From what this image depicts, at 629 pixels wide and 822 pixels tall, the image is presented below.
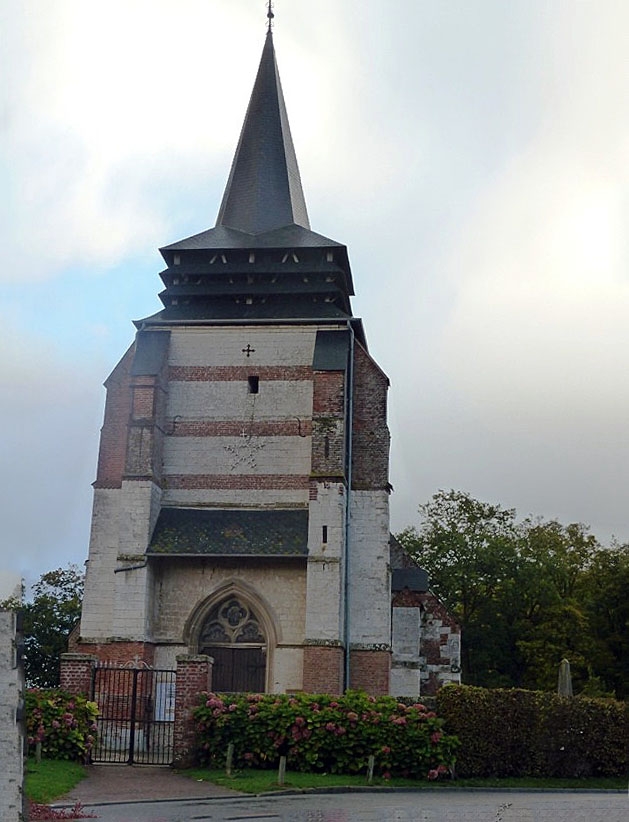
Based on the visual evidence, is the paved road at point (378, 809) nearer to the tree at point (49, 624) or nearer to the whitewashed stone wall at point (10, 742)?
the whitewashed stone wall at point (10, 742)

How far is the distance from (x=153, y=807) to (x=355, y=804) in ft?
9.13

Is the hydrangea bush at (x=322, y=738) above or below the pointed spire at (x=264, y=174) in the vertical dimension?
below

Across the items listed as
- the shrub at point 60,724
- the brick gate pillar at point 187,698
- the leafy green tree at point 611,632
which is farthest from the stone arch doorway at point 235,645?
the leafy green tree at point 611,632

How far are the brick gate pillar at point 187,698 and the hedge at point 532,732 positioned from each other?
4306mm

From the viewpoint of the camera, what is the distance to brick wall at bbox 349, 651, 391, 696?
2633cm

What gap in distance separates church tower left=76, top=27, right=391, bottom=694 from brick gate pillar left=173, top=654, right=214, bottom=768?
→ 6299mm

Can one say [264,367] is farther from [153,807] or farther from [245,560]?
[153,807]

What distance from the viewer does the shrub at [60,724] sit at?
1838 centimetres

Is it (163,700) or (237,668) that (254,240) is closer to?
(237,668)

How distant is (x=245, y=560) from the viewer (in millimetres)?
26766

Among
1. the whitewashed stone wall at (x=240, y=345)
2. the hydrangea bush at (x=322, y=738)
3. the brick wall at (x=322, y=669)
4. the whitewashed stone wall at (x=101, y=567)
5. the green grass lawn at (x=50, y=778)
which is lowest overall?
the green grass lawn at (x=50, y=778)

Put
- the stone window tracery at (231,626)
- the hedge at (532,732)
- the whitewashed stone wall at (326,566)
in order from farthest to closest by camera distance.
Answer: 1. the stone window tracery at (231,626)
2. the whitewashed stone wall at (326,566)
3. the hedge at (532,732)

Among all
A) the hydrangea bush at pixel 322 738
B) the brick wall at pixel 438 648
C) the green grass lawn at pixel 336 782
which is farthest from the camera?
the brick wall at pixel 438 648

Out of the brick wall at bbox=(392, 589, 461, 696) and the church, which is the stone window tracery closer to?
the church
